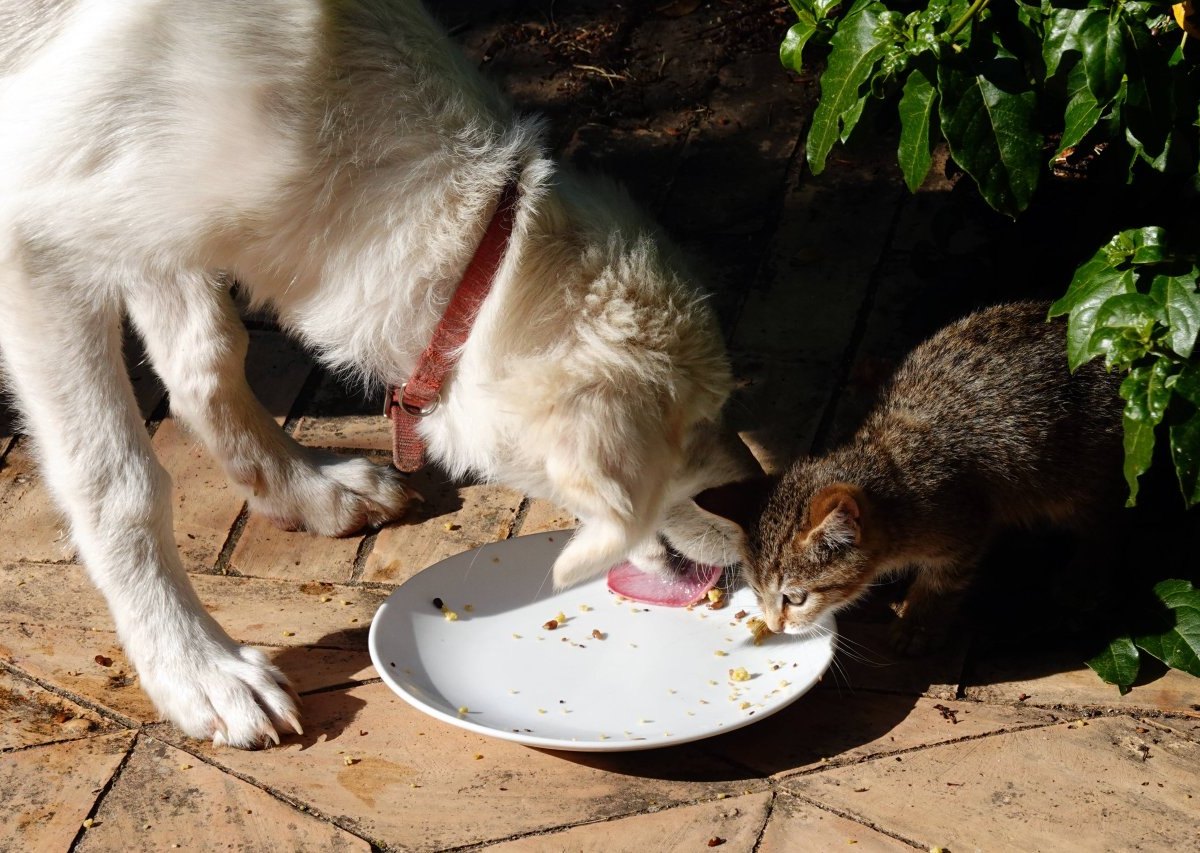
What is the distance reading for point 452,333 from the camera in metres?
3.07

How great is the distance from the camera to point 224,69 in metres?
2.91

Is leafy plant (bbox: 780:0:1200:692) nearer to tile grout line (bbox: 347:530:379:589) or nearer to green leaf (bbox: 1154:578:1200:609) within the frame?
green leaf (bbox: 1154:578:1200:609)

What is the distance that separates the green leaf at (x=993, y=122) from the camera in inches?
107

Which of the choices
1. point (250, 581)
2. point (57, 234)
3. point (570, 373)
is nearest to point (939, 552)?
point (570, 373)

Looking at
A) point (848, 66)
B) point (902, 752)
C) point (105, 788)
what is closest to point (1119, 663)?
point (902, 752)

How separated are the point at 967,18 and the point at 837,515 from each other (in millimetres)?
1174

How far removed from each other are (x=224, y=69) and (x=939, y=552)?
2090 millimetres

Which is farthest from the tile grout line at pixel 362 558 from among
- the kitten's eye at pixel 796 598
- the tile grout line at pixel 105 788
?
the kitten's eye at pixel 796 598

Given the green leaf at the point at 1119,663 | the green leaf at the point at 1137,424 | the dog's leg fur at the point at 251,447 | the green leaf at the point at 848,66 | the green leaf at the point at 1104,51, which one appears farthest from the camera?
the dog's leg fur at the point at 251,447

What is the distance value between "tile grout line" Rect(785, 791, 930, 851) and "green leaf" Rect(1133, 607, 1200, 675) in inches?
31.7

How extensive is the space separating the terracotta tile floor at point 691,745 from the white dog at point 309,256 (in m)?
0.22

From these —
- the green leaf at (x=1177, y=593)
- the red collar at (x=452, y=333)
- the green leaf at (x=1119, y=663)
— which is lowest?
the green leaf at (x=1119, y=663)

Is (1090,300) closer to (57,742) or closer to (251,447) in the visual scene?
(251,447)

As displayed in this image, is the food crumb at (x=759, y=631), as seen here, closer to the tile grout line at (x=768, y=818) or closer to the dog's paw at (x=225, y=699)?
the tile grout line at (x=768, y=818)
